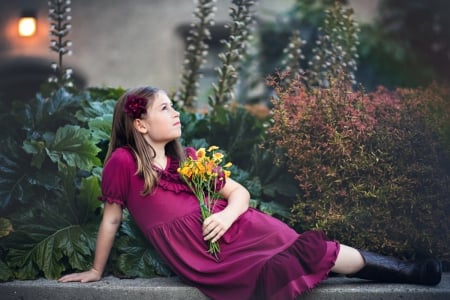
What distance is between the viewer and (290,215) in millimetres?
4602

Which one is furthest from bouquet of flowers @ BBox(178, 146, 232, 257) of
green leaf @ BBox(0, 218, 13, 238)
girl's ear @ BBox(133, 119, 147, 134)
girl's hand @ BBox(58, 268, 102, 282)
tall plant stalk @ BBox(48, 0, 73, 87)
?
tall plant stalk @ BBox(48, 0, 73, 87)

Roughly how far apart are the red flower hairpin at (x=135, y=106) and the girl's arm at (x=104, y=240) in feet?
1.37

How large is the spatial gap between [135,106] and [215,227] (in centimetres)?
65

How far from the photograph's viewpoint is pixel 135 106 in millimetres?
3906

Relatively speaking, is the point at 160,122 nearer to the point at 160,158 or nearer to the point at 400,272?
the point at 160,158

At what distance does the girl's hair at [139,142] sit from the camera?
3.89m

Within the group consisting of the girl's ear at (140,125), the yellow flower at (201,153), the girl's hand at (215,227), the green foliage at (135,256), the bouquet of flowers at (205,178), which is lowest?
the green foliage at (135,256)

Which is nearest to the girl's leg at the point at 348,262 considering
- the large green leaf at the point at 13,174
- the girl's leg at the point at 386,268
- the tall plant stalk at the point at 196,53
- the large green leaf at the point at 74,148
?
the girl's leg at the point at 386,268

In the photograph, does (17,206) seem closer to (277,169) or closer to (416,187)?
(277,169)

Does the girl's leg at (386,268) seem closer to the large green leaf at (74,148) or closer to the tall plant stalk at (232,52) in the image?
the large green leaf at (74,148)

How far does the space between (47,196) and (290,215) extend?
1.27m

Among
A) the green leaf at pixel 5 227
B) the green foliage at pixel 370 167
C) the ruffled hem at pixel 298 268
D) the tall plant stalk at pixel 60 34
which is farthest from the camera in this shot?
the tall plant stalk at pixel 60 34

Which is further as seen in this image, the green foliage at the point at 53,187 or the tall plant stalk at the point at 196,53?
the tall plant stalk at the point at 196,53

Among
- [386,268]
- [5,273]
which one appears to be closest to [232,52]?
[386,268]
